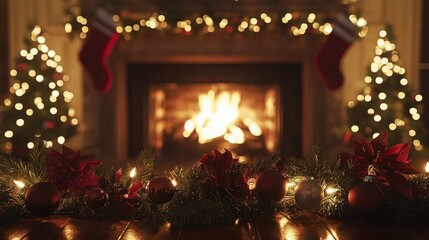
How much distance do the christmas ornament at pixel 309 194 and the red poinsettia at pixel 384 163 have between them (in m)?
0.13

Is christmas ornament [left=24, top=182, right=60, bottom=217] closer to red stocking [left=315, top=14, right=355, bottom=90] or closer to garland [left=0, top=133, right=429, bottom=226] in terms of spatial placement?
garland [left=0, top=133, right=429, bottom=226]

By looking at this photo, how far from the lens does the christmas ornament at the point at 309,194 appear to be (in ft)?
4.35

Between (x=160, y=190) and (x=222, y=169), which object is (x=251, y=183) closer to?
(x=222, y=169)

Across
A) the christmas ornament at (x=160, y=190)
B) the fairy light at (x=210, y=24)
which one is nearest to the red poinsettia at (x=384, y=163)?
the christmas ornament at (x=160, y=190)

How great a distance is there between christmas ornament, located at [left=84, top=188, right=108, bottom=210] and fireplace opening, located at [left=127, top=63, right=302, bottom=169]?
8.91ft

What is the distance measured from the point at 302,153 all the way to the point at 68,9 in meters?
1.97

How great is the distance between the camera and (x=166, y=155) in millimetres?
4160

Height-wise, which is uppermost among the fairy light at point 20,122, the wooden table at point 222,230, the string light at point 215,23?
the string light at point 215,23

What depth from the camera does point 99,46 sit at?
3.61 meters

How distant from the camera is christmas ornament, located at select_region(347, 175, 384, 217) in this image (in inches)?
50.0

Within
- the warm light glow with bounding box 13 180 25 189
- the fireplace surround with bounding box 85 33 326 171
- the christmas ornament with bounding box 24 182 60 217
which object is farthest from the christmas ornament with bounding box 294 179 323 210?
the fireplace surround with bounding box 85 33 326 171

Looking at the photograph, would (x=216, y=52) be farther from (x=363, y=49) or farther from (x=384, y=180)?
(x=384, y=180)

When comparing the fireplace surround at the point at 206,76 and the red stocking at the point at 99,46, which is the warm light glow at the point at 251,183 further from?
the fireplace surround at the point at 206,76

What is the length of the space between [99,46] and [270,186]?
253 centimetres
